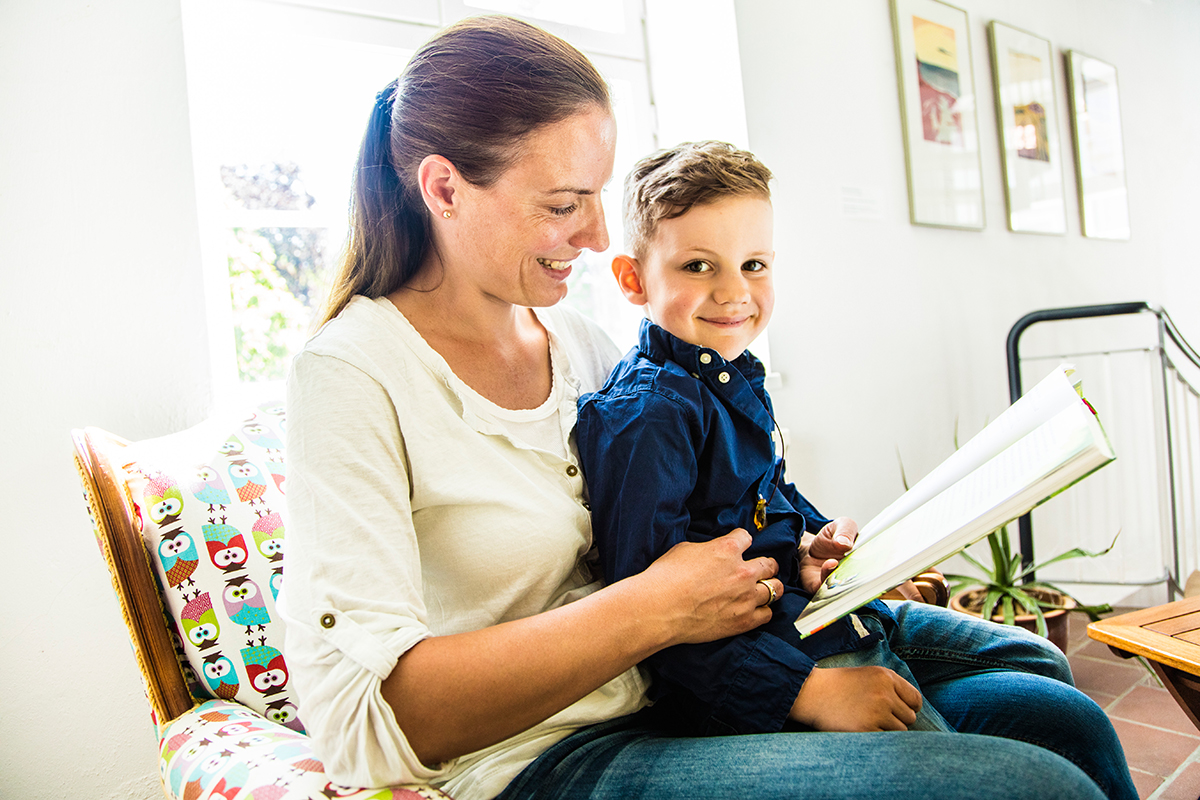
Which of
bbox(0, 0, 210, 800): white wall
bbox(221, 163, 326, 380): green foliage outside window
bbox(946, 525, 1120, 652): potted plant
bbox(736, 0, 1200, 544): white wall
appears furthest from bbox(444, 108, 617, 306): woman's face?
bbox(946, 525, 1120, 652): potted plant

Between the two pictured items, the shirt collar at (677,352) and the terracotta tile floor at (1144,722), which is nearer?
the shirt collar at (677,352)

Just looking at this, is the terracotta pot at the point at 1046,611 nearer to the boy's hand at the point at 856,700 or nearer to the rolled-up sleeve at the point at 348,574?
the boy's hand at the point at 856,700

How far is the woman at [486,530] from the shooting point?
0.73 m

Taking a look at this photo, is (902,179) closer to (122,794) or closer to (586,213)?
(586,213)

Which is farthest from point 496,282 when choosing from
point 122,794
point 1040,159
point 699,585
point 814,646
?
point 1040,159

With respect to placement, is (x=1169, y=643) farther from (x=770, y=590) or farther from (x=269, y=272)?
(x=269, y=272)

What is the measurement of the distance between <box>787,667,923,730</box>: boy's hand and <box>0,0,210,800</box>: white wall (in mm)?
1140

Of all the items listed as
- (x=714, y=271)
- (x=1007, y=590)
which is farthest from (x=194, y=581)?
(x=1007, y=590)

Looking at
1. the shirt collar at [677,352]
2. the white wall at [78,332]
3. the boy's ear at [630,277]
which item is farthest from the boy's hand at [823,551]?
the white wall at [78,332]

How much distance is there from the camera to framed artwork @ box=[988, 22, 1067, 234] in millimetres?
3359

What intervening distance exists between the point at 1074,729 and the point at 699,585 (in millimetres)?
540

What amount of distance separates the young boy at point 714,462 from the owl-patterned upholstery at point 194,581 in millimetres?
461

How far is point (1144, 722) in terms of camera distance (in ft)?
7.29

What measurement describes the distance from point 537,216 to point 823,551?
0.61m
